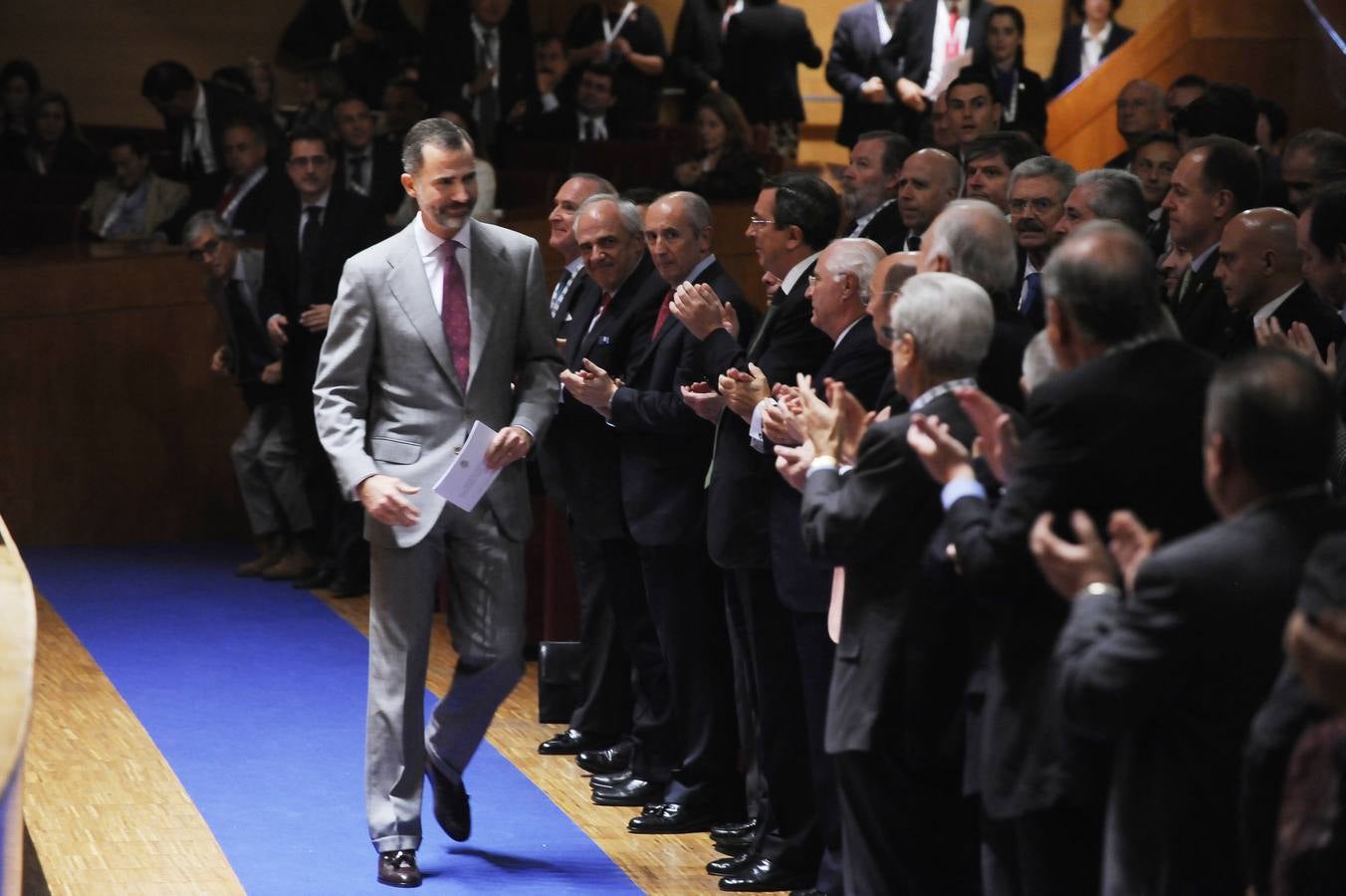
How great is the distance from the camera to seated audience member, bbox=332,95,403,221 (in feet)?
25.8

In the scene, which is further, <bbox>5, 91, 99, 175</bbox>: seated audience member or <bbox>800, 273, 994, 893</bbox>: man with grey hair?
<bbox>5, 91, 99, 175</bbox>: seated audience member

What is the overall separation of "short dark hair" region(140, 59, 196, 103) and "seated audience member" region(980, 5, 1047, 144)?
13.4ft

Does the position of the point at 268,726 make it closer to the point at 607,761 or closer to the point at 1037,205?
the point at 607,761

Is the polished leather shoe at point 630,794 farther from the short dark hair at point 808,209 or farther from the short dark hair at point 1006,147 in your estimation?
the short dark hair at point 1006,147

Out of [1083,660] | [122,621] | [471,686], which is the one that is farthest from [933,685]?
[122,621]

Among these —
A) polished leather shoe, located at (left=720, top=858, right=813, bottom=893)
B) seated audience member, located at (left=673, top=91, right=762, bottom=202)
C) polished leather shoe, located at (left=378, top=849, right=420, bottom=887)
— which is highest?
seated audience member, located at (left=673, top=91, right=762, bottom=202)

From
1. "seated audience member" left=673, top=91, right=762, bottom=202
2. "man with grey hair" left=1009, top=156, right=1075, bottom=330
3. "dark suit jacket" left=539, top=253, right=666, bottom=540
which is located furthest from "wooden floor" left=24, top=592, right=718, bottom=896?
"seated audience member" left=673, top=91, right=762, bottom=202

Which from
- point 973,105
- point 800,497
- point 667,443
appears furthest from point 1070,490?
point 973,105

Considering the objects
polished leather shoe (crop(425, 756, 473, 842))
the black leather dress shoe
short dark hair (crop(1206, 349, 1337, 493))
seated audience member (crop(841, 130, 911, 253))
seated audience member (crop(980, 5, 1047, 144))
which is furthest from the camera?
seated audience member (crop(980, 5, 1047, 144))

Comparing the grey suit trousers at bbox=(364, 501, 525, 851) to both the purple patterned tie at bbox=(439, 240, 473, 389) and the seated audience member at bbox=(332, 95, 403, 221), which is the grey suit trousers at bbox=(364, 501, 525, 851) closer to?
the purple patterned tie at bbox=(439, 240, 473, 389)

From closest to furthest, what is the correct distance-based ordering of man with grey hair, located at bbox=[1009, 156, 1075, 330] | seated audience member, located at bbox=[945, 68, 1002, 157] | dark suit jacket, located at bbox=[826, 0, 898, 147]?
man with grey hair, located at bbox=[1009, 156, 1075, 330] → seated audience member, located at bbox=[945, 68, 1002, 157] → dark suit jacket, located at bbox=[826, 0, 898, 147]

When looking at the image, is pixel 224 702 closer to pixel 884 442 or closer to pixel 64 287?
pixel 64 287

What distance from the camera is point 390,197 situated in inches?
314

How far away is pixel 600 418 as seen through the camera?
4.96 meters
